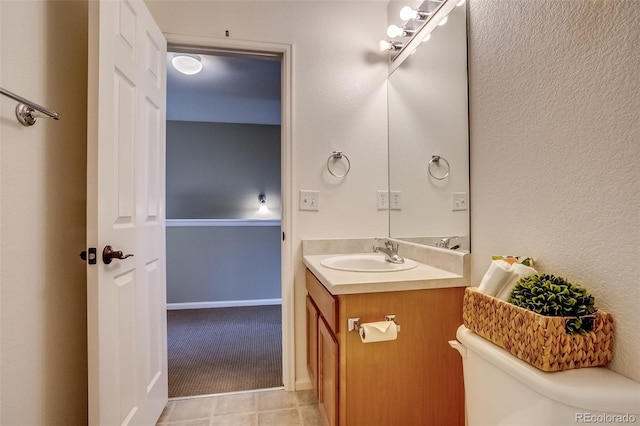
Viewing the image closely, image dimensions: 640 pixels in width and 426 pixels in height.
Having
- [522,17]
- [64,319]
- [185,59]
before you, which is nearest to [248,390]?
[64,319]

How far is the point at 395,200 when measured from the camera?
1.84m

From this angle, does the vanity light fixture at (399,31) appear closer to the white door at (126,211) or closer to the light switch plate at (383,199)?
the light switch plate at (383,199)

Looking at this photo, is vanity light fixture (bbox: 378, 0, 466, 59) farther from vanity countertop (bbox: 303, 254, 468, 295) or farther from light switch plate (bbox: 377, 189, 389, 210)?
vanity countertop (bbox: 303, 254, 468, 295)

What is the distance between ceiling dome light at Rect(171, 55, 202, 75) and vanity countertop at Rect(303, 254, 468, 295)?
1901 millimetres

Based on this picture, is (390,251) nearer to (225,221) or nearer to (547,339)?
(547,339)

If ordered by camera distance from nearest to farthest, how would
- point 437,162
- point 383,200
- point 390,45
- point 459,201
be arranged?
point 459,201 → point 437,162 → point 390,45 → point 383,200

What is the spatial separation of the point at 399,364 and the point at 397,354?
0.13ft

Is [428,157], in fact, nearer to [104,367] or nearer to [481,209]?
[481,209]

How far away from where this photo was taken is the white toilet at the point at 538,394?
1.94 ft

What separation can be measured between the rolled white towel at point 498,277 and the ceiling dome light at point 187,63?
2.36 metres

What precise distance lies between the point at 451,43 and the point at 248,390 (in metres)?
2.07

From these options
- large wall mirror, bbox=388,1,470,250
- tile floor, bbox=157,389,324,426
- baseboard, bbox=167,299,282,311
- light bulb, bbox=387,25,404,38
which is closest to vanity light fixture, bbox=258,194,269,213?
baseboard, bbox=167,299,282,311

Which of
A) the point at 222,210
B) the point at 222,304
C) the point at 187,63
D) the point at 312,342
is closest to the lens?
the point at 312,342

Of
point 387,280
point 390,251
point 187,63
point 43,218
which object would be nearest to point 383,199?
point 390,251
